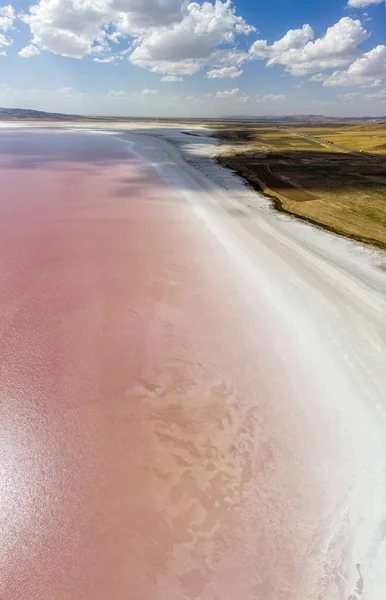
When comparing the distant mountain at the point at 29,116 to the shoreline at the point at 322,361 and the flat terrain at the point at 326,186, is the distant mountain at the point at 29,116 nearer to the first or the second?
the flat terrain at the point at 326,186

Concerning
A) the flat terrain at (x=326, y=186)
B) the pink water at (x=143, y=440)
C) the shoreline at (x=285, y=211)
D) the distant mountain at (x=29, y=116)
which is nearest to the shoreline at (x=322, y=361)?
the pink water at (x=143, y=440)

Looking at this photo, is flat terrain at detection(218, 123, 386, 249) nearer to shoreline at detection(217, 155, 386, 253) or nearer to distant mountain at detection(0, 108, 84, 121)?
shoreline at detection(217, 155, 386, 253)

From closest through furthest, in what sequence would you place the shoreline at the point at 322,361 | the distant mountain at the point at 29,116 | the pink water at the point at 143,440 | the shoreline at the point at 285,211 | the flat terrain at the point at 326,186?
the pink water at the point at 143,440
the shoreline at the point at 322,361
the shoreline at the point at 285,211
the flat terrain at the point at 326,186
the distant mountain at the point at 29,116

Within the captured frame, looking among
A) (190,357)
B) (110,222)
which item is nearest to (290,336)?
(190,357)

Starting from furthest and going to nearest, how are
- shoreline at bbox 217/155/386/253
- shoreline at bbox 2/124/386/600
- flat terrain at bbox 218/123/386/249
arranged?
flat terrain at bbox 218/123/386/249 < shoreline at bbox 217/155/386/253 < shoreline at bbox 2/124/386/600

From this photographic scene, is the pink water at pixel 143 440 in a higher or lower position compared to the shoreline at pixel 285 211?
lower

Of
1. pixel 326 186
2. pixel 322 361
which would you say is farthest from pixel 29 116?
pixel 322 361

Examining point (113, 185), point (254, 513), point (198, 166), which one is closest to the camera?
point (254, 513)

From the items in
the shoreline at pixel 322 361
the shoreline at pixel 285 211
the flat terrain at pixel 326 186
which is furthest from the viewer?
Answer: the flat terrain at pixel 326 186

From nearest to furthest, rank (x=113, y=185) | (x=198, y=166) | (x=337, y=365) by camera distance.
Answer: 1. (x=337, y=365)
2. (x=113, y=185)
3. (x=198, y=166)

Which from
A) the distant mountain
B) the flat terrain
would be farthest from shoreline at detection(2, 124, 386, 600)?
the distant mountain

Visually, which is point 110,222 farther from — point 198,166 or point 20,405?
point 198,166
